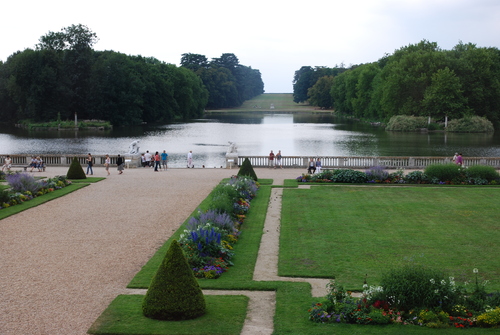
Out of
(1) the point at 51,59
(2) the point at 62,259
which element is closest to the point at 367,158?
(2) the point at 62,259

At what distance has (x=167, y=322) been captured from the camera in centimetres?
1064

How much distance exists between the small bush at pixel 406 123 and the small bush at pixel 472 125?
14.5 ft

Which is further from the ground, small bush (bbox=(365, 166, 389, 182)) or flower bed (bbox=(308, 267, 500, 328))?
small bush (bbox=(365, 166, 389, 182))

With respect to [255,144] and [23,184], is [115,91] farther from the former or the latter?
[23,184]

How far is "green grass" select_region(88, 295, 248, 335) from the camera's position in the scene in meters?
10.3

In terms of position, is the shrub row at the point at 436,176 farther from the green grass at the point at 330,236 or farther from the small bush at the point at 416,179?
the green grass at the point at 330,236

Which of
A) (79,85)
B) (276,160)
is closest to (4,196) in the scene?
(276,160)

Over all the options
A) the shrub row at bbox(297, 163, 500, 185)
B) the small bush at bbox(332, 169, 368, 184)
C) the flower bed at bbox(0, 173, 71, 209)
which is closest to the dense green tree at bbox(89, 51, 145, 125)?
the flower bed at bbox(0, 173, 71, 209)

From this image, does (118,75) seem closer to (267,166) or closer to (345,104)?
(345,104)

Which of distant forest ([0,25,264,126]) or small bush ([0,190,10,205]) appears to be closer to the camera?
small bush ([0,190,10,205])

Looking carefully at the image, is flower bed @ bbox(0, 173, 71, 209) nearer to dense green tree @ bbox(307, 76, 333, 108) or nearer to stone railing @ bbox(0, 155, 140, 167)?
stone railing @ bbox(0, 155, 140, 167)

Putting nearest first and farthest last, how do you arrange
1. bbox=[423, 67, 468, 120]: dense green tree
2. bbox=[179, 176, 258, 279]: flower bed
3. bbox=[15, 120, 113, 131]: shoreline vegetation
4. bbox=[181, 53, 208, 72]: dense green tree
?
1. bbox=[179, 176, 258, 279]: flower bed
2. bbox=[423, 67, 468, 120]: dense green tree
3. bbox=[15, 120, 113, 131]: shoreline vegetation
4. bbox=[181, 53, 208, 72]: dense green tree

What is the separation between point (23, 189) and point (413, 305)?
19200 millimetres

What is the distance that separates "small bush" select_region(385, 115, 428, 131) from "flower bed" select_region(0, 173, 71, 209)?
6903 centimetres
